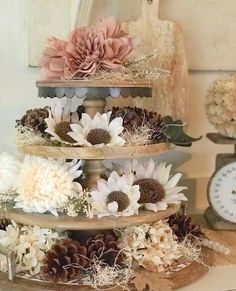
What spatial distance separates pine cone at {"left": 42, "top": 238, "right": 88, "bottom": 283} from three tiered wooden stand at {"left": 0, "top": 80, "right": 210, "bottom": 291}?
0.06 ft

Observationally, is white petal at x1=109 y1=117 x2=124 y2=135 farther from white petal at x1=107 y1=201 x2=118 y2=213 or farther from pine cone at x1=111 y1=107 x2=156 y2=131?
white petal at x1=107 y1=201 x2=118 y2=213

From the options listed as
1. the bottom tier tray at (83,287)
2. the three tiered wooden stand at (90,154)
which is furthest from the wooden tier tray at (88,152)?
the bottom tier tray at (83,287)

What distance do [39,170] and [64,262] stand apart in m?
0.17

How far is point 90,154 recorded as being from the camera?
803 millimetres

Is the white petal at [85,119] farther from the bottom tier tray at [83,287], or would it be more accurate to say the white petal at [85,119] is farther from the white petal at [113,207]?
the bottom tier tray at [83,287]

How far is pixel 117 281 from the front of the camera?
807 millimetres

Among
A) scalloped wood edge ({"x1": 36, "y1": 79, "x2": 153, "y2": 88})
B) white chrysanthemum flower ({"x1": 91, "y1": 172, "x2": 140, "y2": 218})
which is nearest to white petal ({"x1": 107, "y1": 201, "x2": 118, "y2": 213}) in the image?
white chrysanthemum flower ({"x1": 91, "y1": 172, "x2": 140, "y2": 218})

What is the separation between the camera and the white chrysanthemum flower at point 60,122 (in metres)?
0.84

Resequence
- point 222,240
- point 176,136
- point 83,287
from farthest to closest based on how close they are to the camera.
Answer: point 222,240 < point 176,136 < point 83,287

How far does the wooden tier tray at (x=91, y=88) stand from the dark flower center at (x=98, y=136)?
0.07 metres

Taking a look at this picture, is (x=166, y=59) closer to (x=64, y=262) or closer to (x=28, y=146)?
(x=28, y=146)

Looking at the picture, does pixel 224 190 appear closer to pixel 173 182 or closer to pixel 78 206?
pixel 173 182

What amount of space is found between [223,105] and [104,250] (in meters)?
0.50

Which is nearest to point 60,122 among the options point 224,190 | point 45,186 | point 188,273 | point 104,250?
point 45,186
